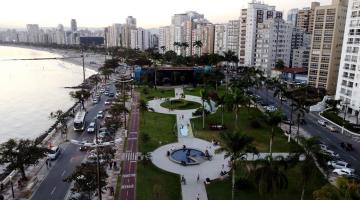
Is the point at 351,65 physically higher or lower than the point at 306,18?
lower

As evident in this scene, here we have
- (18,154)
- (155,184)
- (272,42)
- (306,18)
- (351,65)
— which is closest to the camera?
(18,154)

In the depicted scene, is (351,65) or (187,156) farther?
(351,65)

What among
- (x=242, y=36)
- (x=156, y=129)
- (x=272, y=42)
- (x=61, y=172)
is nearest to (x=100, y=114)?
(x=156, y=129)

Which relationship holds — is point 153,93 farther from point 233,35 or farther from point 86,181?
point 233,35

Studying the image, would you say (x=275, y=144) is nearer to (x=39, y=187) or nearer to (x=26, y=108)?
(x=39, y=187)

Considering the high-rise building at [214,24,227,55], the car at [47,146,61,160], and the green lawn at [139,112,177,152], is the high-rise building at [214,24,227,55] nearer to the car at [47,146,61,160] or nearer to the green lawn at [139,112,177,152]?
the green lawn at [139,112,177,152]

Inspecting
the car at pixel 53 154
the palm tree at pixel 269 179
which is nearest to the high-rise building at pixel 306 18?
the car at pixel 53 154

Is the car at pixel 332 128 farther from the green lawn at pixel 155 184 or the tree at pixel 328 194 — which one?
the tree at pixel 328 194
